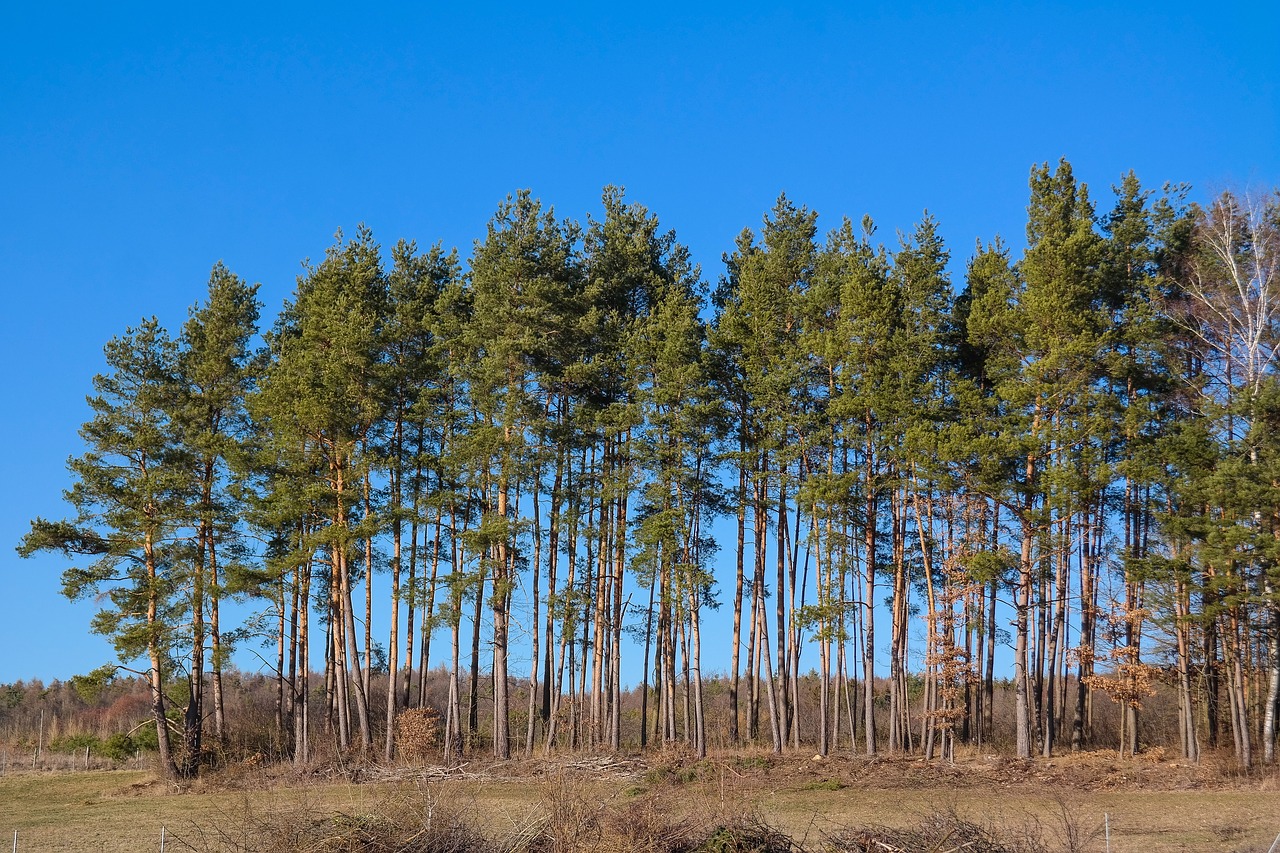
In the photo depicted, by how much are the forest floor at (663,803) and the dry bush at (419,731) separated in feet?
6.63

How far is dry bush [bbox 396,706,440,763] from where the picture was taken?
3189 centimetres

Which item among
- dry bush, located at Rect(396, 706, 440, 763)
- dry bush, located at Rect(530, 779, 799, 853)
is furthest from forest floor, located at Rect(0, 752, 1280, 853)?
dry bush, located at Rect(396, 706, 440, 763)

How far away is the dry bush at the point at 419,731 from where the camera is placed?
105 feet

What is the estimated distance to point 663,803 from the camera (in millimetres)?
13656

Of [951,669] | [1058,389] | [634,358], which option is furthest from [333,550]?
[1058,389]

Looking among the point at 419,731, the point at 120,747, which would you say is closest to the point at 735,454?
the point at 419,731

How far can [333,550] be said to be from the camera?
35.3 meters

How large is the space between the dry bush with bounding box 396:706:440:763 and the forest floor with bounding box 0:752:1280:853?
2020 millimetres

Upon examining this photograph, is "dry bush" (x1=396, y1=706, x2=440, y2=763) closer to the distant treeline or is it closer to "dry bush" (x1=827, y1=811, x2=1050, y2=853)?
the distant treeline

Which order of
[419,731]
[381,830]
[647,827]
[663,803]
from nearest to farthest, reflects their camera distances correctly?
[647,827] → [381,830] → [663,803] → [419,731]

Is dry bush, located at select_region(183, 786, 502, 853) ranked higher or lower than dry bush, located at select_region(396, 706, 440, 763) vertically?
higher

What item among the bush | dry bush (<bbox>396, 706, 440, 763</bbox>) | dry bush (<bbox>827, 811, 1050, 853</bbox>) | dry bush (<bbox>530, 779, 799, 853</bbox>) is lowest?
the bush

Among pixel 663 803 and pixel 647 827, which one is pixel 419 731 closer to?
pixel 663 803

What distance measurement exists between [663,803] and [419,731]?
20439 millimetres
